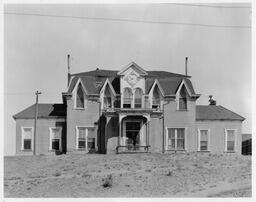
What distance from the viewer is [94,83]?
40938 millimetres

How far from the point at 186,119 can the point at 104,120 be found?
5.86 m

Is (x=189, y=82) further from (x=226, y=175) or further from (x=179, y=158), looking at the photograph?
(x=226, y=175)

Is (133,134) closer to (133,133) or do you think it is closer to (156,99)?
(133,133)

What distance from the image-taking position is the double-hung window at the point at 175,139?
132ft

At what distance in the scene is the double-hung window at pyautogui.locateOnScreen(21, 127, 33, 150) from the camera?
41.0m

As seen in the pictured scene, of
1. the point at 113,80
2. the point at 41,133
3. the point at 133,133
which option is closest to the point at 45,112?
the point at 41,133

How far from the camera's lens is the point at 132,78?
39531 mm

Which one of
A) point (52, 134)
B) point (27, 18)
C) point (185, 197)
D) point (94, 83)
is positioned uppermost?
point (27, 18)

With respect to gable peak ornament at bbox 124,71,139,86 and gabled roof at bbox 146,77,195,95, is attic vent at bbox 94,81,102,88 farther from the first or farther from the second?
gabled roof at bbox 146,77,195,95

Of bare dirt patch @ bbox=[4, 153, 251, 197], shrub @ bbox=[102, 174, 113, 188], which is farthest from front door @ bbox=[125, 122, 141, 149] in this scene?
shrub @ bbox=[102, 174, 113, 188]

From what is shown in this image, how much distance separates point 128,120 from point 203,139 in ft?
19.4

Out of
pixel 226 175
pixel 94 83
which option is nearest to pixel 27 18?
pixel 94 83

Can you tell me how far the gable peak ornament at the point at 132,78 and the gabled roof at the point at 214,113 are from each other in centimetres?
575
